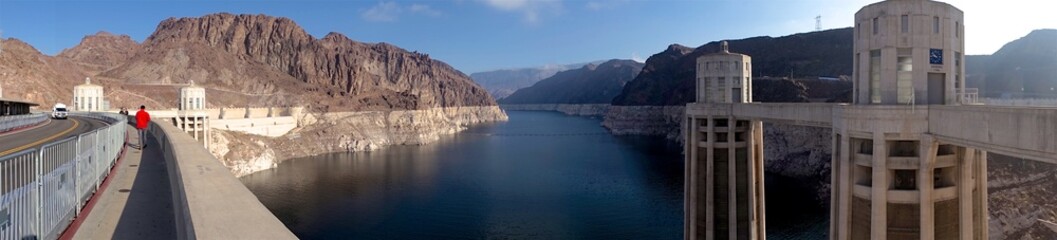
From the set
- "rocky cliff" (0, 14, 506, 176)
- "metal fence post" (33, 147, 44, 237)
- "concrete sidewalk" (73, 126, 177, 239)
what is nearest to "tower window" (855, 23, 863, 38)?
"concrete sidewalk" (73, 126, 177, 239)

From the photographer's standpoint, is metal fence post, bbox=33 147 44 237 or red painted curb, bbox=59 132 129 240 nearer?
metal fence post, bbox=33 147 44 237

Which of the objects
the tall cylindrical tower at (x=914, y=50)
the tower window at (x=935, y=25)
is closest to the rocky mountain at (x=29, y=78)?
the tall cylindrical tower at (x=914, y=50)

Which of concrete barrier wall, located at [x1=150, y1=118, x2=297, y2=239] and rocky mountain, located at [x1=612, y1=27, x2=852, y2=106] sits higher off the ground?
rocky mountain, located at [x1=612, y1=27, x2=852, y2=106]

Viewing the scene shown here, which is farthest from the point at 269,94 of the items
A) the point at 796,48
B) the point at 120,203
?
the point at 120,203

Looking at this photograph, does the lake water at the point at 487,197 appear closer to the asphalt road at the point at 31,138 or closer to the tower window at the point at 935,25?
the asphalt road at the point at 31,138

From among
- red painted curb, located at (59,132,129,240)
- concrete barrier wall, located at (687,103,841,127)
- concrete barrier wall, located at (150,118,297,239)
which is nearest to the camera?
concrete barrier wall, located at (150,118,297,239)

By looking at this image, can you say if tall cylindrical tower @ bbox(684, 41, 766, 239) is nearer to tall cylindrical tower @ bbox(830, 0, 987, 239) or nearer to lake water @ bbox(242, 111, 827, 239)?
lake water @ bbox(242, 111, 827, 239)

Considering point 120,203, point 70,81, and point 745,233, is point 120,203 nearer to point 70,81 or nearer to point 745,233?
point 745,233
